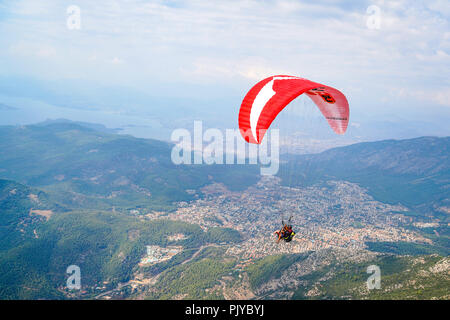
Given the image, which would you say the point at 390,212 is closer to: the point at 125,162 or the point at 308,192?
the point at 308,192
